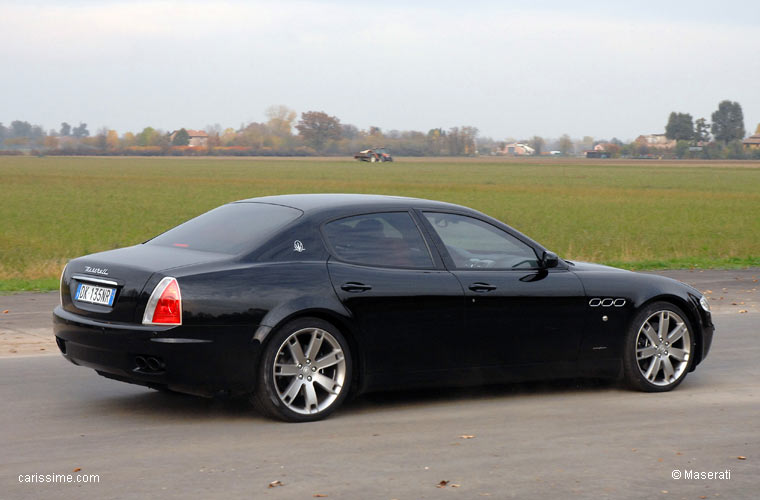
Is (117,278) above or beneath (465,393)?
above

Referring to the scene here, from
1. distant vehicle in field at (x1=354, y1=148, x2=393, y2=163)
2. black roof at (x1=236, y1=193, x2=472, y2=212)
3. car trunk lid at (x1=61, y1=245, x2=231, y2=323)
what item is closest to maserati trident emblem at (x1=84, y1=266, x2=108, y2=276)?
car trunk lid at (x1=61, y1=245, x2=231, y2=323)

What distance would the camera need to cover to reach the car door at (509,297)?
782 centimetres

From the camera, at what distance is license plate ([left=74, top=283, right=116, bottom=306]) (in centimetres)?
708

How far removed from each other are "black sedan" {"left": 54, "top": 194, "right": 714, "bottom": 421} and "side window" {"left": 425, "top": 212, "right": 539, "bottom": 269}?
0.01m

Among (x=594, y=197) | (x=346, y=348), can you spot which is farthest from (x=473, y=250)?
(x=594, y=197)

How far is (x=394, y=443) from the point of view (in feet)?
22.2

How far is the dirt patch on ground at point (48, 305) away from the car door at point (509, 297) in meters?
4.05

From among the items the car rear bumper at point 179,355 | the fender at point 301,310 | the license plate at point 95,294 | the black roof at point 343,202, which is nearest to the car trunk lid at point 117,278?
the license plate at point 95,294

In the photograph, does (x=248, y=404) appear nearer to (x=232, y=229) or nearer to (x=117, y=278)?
(x=232, y=229)

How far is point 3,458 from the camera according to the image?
6.18 metres

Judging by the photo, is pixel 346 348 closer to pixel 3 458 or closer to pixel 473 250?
pixel 473 250

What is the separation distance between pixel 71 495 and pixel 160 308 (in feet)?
5.15

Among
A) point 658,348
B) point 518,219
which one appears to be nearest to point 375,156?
point 518,219

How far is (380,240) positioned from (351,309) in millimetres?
591
